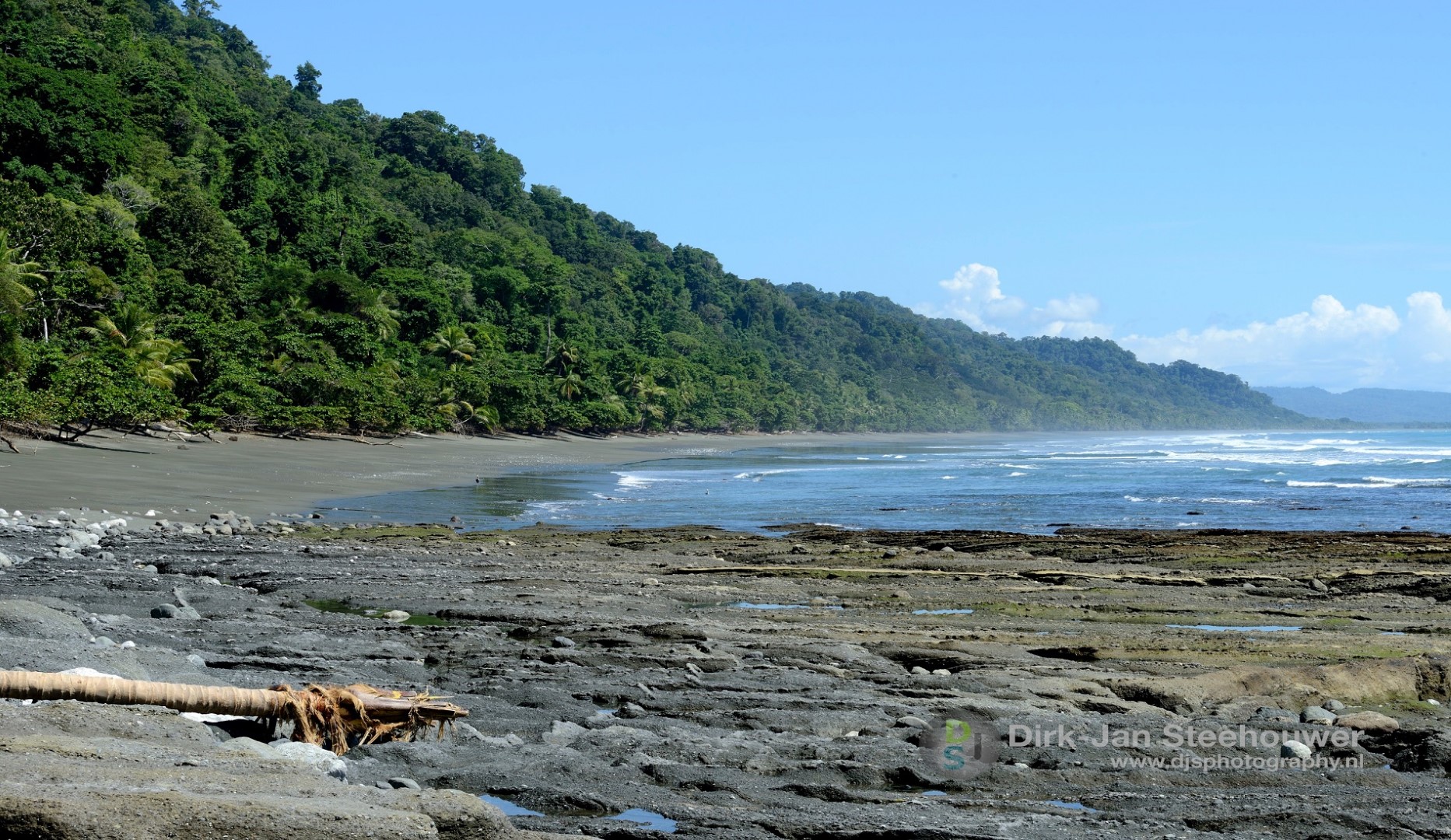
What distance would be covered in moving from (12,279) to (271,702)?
33743mm

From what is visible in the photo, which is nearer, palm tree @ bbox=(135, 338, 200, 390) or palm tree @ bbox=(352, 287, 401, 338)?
palm tree @ bbox=(135, 338, 200, 390)

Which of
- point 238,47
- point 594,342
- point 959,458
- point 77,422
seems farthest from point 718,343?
point 77,422

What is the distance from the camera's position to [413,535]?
19.5m

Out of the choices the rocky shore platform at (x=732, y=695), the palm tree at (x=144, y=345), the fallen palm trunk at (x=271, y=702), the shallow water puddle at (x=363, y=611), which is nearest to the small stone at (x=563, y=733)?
the rocky shore platform at (x=732, y=695)

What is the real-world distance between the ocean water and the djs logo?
1608cm

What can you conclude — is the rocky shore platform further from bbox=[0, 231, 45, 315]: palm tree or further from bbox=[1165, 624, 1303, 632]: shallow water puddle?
bbox=[0, 231, 45, 315]: palm tree

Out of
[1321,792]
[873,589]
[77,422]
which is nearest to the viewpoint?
[1321,792]

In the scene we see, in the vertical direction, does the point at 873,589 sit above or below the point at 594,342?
below

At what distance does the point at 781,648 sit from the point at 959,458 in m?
61.4

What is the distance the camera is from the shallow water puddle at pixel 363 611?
1055 cm

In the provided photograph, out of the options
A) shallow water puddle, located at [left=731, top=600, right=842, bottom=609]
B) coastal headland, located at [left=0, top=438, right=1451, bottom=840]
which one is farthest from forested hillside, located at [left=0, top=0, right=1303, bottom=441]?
shallow water puddle, located at [left=731, top=600, right=842, bottom=609]

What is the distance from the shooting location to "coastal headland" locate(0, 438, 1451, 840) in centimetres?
509

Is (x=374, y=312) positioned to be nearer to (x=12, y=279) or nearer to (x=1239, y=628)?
(x=12, y=279)

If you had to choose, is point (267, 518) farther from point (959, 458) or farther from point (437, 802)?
point (959, 458)
